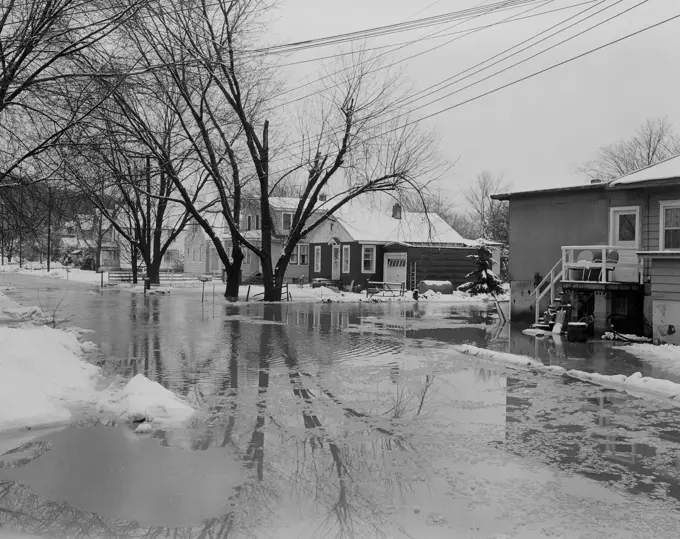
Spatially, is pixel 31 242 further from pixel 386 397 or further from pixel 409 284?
pixel 409 284

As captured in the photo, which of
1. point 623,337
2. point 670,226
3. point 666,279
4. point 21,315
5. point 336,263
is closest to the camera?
point 666,279

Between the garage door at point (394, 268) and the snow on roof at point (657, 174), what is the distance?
2716cm

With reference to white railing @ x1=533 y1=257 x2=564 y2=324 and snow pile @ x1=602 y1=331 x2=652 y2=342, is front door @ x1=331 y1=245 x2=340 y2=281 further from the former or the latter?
snow pile @ x1=602 y1=331 x2=652 y2=342

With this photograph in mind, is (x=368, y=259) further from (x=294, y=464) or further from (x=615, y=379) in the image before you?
(x=294, y=464)

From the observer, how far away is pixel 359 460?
7.10m

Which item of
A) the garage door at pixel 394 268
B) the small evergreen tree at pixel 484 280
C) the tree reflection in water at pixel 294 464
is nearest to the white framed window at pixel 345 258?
the garage door at pixel 394 268

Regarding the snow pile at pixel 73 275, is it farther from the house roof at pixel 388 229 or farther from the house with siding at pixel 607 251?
the house with siding at pixel 607 251

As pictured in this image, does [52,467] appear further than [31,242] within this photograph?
No

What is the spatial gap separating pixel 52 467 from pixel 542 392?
7658 millimetres

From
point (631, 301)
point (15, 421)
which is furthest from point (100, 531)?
point (631, 301)

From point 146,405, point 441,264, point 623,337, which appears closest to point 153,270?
point 441,264

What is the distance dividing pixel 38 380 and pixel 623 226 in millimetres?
17256

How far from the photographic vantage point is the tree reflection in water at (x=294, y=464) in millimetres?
5344

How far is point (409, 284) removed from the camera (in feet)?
150
